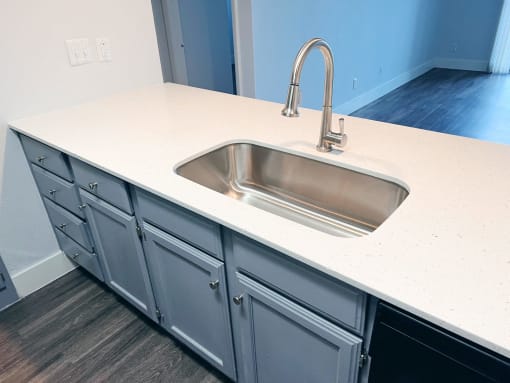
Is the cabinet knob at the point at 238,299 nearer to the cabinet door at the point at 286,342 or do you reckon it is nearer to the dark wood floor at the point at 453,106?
the cabinet door at the point at 286,342

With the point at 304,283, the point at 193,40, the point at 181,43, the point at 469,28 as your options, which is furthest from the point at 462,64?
the point at 304,283

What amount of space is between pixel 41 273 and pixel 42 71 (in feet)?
3.47

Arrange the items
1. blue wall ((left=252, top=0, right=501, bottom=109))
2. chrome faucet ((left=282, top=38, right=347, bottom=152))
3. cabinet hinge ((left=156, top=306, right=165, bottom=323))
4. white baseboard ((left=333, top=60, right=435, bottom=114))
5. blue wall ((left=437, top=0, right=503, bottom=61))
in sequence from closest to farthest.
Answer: chrome faucet ((left=282, top=38, right=347, bottom=152)), cabinet hinge ((left=156, top=306, right=165, bottom=323)), blue wall ((left=252, top=0, right=501, bottom=109)), white baseboard ((left=333, top=60, right=435, bottom=114)), blue wall ((left=437, top=0, right=503, bottom=61))

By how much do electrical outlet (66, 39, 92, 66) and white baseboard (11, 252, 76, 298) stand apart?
3.43ft

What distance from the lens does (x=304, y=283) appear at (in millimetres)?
901

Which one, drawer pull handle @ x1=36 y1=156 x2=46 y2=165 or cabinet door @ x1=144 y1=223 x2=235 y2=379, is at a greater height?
drawer pull handle @ x1=36 y1=156 x2=46 y2=165

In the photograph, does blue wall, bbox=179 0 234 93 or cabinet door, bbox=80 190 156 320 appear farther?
blue wall, bbox=179 0 234 93

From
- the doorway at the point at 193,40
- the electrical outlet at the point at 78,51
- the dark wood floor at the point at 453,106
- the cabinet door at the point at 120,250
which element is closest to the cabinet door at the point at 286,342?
the cabinet door at the point at 120,250

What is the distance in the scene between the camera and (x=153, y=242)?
53.1 inches

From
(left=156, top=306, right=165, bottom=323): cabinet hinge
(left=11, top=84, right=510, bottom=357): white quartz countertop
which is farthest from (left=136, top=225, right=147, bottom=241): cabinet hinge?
(left=156, top=306, right=165, bottom=323): cabinet hinge

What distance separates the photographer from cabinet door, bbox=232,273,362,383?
914mm

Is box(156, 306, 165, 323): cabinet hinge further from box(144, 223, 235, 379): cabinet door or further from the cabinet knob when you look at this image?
the cabinet knob

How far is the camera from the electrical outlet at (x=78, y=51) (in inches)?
73.8

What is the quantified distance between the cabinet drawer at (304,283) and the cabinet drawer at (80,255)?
41.5 inches
